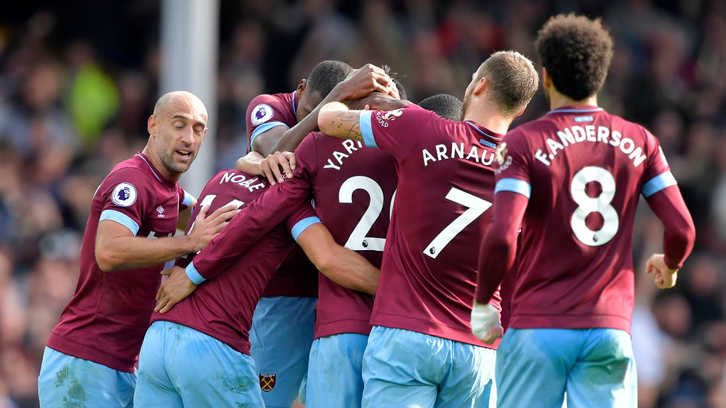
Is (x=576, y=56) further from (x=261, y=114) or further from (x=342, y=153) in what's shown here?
(x=261, y=114)

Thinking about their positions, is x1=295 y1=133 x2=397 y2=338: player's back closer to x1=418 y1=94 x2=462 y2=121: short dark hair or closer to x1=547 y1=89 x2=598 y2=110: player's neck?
x1=418 y1=94 x2=462 y2=121: short dark hair

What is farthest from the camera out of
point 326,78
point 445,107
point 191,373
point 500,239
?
point 326,78

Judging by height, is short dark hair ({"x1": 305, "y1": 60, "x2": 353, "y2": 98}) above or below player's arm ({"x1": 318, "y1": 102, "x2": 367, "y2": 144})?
above

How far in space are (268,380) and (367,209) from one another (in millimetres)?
1381

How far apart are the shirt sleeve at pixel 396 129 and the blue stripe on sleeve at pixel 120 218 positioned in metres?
1.48

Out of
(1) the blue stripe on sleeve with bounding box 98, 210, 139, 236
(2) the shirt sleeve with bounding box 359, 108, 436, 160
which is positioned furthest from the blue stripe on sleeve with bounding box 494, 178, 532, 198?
(1) the blue stripe on sleeve with bounding box 98, 210, 139, 236

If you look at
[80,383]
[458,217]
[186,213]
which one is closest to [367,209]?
[458,217]

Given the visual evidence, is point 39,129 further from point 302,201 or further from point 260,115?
point 302,201

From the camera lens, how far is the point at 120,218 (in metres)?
5.34

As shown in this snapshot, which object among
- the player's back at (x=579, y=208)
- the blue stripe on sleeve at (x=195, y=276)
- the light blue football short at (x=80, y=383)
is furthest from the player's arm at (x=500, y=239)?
the light blue football short at (x=80, y=383)

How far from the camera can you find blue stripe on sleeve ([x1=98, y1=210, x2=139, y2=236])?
5336 mm

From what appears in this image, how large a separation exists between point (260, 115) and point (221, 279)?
57.0 inches

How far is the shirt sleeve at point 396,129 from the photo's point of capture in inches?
188

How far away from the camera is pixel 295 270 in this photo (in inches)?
231
